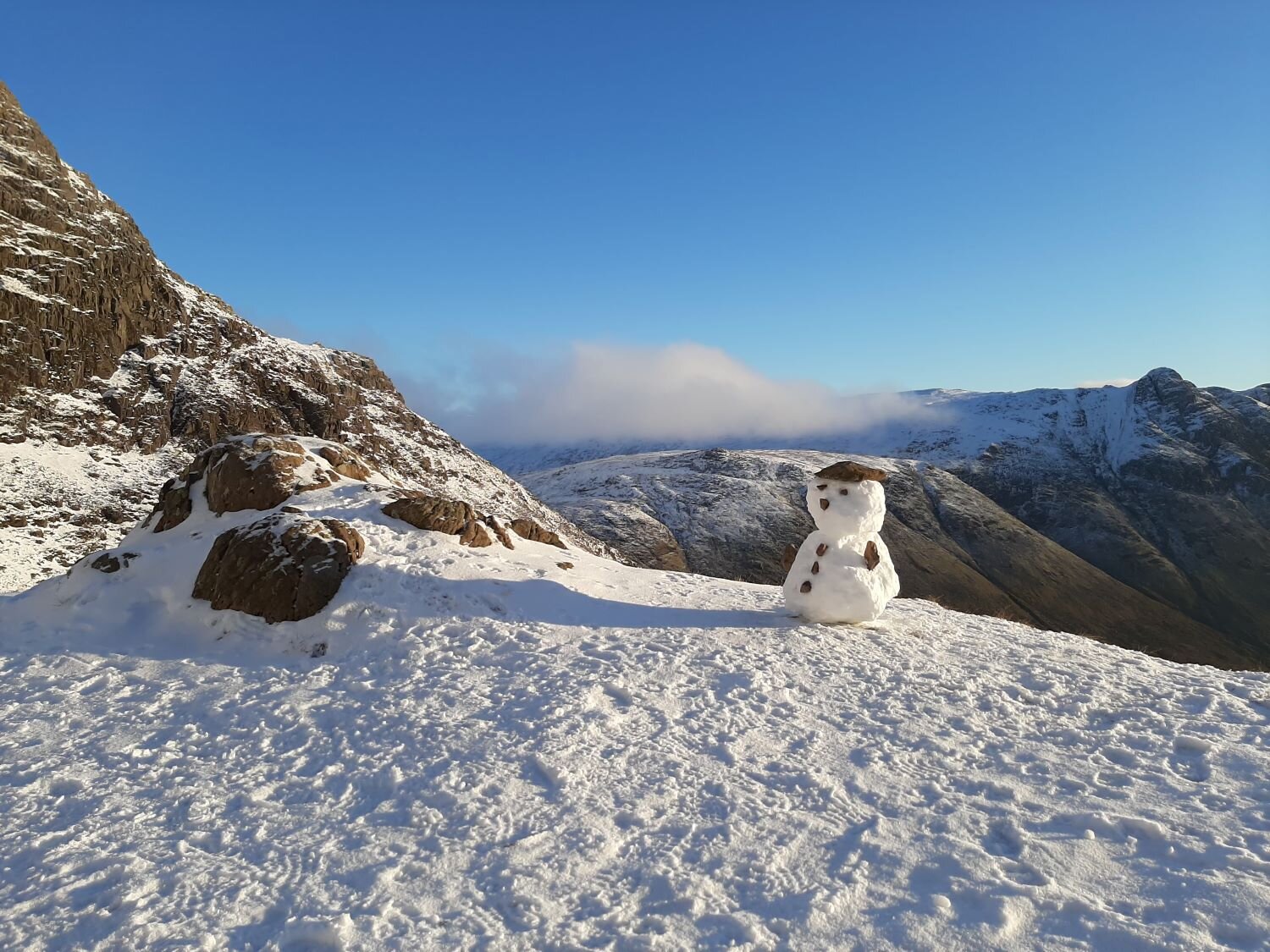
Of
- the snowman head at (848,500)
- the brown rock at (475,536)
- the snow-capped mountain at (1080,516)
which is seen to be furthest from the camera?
the snow-capped mountain at (1080,516)

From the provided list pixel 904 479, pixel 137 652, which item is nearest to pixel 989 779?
pixel 137 652

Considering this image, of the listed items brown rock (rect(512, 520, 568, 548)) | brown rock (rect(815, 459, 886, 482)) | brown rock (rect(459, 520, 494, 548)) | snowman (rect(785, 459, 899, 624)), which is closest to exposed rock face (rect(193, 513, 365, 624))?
brown rock (rect(459, 520, 494, 548))

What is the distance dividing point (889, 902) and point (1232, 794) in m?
5.57

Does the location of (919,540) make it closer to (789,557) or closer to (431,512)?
(789,557)

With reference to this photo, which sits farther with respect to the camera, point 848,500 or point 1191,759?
point 848,500

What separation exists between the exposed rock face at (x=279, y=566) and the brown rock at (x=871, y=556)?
1210cm

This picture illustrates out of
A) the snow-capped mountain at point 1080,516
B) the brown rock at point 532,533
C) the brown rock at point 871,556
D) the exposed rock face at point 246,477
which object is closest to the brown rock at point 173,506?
the exposed rock face at point 246,477

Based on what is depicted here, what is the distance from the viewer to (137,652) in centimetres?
1373

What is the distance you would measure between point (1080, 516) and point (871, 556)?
181 m

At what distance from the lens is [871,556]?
1675 cm

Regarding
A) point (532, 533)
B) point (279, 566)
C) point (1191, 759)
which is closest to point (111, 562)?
point (279, 566)

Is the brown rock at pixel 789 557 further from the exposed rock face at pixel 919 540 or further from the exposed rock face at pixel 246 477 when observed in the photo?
the exposed rock face at pixel 919 540

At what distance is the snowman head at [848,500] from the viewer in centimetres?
1681

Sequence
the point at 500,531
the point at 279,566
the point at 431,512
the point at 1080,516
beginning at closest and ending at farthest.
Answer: the point at 279,566, the point at 431,512, the point at 500,531, the point at 1080,516
